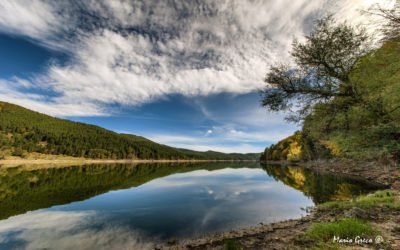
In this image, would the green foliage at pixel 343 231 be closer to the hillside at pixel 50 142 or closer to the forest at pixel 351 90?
the forest at pixel 351 90

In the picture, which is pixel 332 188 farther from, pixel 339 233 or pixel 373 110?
pixel 339 233

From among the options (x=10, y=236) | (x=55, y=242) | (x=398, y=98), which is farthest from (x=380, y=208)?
(x=10, y=236)

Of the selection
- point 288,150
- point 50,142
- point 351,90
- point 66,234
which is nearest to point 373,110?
point 351,90

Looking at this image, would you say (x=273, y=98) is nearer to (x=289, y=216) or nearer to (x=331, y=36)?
(x=331, y=36)

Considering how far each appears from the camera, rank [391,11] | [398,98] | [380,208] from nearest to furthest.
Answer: [398,98] → [391,11] → [380,208]

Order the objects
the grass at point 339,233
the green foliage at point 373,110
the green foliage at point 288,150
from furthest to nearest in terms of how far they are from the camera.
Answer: the green foliage at point 288,150, the green foliage at point 373,110, the grass at point 339,233

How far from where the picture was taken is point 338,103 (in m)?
9.21

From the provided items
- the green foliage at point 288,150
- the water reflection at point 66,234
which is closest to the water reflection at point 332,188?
the water reflection at point 66,234

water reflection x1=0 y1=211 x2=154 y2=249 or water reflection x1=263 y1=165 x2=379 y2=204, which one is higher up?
water reflection x1=263 y1=165 x2=379 y2=204

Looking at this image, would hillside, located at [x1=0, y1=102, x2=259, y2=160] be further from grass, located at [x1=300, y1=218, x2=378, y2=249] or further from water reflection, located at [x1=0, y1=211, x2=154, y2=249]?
grass, located at [x1=300, y1=218, x2=378, y2=249]

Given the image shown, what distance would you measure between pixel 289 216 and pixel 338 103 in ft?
33.7

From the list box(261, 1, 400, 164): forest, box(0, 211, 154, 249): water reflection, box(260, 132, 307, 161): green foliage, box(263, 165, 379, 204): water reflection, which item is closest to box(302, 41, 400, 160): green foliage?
box(261, 1, 400, 164): forest

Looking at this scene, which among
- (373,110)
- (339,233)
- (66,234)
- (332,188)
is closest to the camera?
(339,233)

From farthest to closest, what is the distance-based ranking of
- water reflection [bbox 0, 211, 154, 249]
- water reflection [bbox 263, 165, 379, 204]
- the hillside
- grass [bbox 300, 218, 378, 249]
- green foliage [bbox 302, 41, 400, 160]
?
the hillside
water reflection [bbox 263, 165, 379, 204]
water reflection [bbox 0, 211, 154, 249]
green foliage [bbox 302, 41, 400, 160]
grass [bbox 300, 218, 378, 249]
